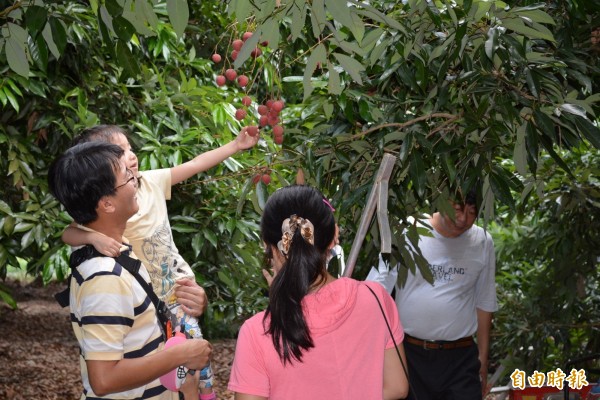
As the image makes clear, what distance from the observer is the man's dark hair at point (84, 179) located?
6.75 ft

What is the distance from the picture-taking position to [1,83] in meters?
3.73

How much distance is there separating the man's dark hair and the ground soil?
3496 millimetres

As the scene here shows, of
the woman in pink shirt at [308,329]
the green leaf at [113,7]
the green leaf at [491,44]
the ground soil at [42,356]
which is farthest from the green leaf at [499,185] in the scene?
the ground soil at [42,356]

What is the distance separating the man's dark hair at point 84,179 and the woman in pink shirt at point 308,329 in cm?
43

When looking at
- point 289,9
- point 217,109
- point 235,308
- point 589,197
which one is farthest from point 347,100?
point 589,197

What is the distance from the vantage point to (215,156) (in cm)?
287

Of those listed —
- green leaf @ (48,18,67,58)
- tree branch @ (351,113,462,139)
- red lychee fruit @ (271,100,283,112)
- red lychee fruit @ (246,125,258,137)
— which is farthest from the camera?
red lychee fruit @ (246,125,258,137)

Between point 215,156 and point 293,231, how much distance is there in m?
1.06

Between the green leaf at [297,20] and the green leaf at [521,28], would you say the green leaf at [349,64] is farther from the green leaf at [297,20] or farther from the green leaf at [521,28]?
the green leaf at [521,28]

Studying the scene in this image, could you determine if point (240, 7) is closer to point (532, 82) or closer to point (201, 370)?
point (532, 82)

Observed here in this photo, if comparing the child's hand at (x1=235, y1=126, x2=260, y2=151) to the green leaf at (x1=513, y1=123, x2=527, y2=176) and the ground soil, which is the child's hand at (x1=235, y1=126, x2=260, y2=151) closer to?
the green leaf at (x1=513, y1=123, x2=527, y2=176)

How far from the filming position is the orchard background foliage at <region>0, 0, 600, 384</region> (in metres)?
2.11

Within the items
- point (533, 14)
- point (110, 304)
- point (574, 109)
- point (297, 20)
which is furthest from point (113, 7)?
point (574, 109)

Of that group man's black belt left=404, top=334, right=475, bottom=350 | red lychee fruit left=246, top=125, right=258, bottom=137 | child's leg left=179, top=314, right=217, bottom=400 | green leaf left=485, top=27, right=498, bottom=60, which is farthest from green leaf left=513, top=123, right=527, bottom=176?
man's black belt left=404, top=334, right=475, bottom=350
